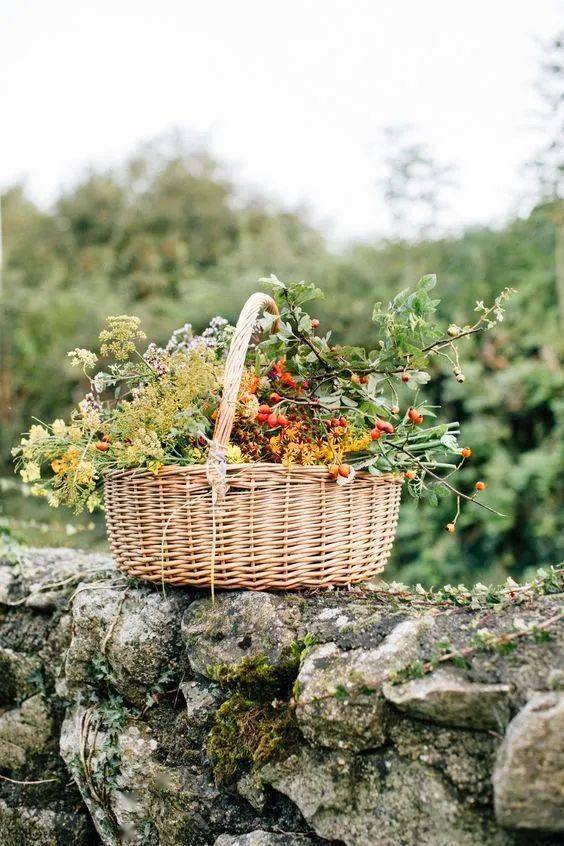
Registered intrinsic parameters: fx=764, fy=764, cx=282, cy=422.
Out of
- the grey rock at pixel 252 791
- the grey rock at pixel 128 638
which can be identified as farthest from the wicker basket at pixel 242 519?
the grey rock at pixel 252 791

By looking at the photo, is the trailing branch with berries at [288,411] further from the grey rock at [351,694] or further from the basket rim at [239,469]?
the grey rock at [351,694]

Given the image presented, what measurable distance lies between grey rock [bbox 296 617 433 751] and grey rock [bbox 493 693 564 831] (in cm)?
30

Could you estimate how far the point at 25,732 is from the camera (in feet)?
7.59

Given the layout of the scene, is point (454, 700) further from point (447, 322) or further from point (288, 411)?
point (447, 322)

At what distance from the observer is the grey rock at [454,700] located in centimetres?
142

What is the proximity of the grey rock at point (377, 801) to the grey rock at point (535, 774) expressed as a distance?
14cm

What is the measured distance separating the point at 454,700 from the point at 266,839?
23.0 inches

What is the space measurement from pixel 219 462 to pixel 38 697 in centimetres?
112

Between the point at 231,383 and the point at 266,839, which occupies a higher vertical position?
the point at 231,383

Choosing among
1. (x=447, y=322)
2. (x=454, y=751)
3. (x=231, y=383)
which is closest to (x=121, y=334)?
(x=231, y=383)

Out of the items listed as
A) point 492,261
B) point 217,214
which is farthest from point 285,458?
point 217,214

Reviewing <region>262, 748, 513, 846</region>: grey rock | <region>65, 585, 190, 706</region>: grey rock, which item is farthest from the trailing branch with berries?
<region>262, 748, 513, 846</region>: grey rock

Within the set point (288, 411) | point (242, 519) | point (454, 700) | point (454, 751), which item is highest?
point (288, 411)

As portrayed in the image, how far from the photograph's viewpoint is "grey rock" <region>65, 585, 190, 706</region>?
201cm
